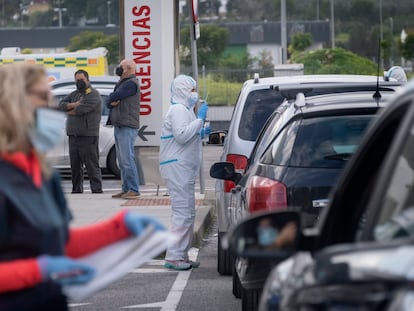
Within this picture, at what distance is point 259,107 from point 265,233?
24.3 feet

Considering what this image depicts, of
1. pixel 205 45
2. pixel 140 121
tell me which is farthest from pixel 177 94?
pixel 205 45

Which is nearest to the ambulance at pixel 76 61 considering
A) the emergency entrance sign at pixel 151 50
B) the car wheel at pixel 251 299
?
the emergency entrance sign at pixel 151 50

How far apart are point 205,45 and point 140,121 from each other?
50.0m

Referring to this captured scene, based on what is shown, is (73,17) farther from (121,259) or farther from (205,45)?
(121,259)

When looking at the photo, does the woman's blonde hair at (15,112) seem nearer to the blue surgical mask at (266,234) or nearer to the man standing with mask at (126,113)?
the blue surgical mask at (266,234)

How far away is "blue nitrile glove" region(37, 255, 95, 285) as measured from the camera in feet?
13.1

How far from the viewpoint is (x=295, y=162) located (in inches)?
291

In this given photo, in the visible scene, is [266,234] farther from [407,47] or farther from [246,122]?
[407,47]

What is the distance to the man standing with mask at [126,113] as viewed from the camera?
16766 millimetres

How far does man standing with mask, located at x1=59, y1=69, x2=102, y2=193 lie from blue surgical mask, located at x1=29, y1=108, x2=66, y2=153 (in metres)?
13.9

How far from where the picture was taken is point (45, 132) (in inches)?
165

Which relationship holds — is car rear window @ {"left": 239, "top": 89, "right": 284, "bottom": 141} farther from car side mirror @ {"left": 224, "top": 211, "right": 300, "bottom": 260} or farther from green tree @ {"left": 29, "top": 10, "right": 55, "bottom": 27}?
green tree @ {"left": 29, "top": 10, "right": 55, "bottom": 27}

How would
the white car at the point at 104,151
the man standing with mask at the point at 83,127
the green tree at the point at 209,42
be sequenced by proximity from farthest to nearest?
the green tree at the point at 209,42, the white car at the point at 104,151, the man standing with mask at the point at 83,127

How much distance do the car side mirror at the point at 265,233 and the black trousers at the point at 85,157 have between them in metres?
14.2
